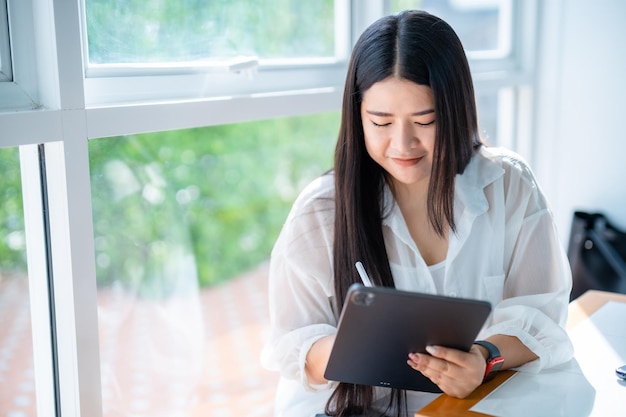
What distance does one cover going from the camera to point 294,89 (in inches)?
75.0

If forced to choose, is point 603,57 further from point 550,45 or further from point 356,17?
point 356,17

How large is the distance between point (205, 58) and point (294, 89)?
0.93ft

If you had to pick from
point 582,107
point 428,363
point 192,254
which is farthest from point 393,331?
point 582,107

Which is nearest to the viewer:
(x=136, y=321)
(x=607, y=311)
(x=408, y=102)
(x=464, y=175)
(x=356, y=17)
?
(x=408, y=102)

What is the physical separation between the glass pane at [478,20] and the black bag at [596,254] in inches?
27.3

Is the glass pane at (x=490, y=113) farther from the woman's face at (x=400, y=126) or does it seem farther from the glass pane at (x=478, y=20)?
the woman's face at (x=400, y=126)

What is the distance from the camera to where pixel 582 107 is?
2.78 metres

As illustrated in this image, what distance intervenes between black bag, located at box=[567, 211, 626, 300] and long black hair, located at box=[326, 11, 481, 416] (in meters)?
1.26

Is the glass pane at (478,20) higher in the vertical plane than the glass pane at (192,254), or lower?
higher

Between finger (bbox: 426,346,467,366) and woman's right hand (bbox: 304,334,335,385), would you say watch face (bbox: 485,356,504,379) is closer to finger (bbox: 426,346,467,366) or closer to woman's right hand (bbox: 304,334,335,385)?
finger (bbox: 426,346,467,366)

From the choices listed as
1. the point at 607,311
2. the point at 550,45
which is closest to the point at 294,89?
the point at 607,311

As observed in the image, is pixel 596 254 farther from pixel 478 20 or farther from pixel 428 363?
pixel 428 363

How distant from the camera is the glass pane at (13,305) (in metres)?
1.33

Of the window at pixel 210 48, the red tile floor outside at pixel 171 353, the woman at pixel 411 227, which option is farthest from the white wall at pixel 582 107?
the woman at pixel 411 227
